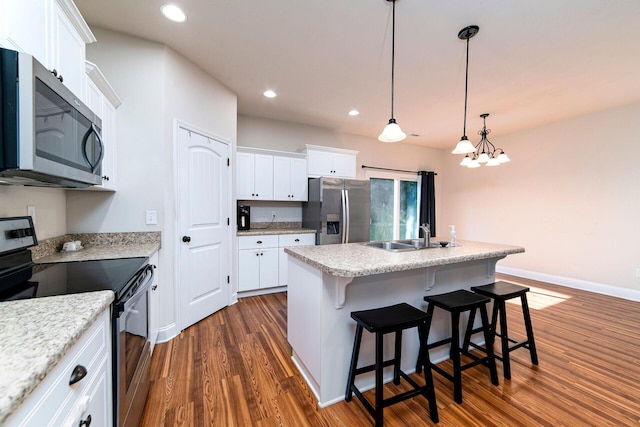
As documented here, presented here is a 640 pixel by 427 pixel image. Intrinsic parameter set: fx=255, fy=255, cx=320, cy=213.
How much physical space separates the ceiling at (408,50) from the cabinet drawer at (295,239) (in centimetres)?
192

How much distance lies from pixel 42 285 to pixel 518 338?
11.7ft

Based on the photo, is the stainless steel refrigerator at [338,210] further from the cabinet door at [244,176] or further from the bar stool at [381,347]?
the bar stool at [381,347]

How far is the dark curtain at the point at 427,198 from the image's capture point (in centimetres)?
581

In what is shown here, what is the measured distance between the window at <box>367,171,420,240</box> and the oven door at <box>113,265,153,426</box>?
4467 mm

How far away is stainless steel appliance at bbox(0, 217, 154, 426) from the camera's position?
109 cm

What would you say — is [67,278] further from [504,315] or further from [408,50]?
[408,50]

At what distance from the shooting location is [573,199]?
4074 mm

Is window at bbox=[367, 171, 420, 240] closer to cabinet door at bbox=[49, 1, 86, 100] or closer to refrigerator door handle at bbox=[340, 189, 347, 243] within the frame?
refrigerator door handle at bbox=[340, 189, 347, 243]

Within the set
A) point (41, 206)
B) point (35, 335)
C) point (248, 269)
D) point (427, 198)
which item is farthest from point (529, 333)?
point (427, 198)

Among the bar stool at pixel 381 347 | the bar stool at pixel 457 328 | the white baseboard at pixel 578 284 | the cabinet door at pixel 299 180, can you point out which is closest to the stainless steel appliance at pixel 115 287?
the bar stool at pixel 381 347

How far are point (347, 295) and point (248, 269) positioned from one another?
7.11ft

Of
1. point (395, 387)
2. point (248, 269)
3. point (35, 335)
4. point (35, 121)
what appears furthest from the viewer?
point (248, 269)

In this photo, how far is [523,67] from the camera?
2.65 meters

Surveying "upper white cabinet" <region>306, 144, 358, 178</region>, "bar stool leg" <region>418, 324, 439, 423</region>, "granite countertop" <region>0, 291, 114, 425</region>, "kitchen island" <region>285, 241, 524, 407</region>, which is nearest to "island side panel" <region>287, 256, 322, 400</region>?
"kitchen island" <region>285, 241, 524, 407</region>
